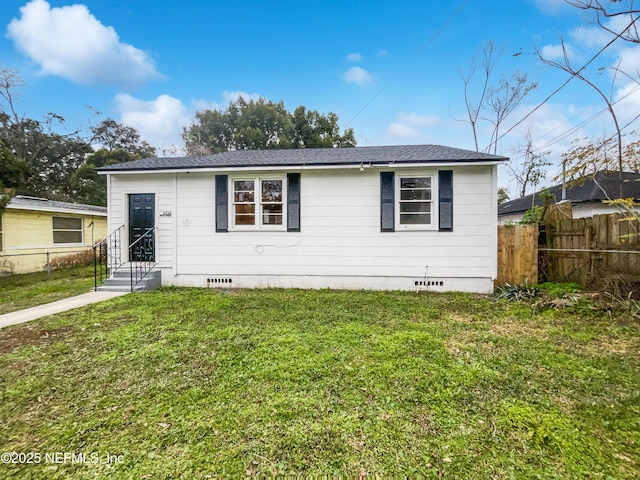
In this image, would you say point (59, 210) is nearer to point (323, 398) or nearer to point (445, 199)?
point (323, 398)

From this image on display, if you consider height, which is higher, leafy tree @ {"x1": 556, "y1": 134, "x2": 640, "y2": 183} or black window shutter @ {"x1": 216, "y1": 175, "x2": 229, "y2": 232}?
leafy tree @ {"x1": 556, "y1": 134, "x2": 640, "y2": 183}

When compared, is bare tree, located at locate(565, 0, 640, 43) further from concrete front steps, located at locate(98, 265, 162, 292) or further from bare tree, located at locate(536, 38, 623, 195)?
concrete front steps, located at locate(98, 265, 162, 292)

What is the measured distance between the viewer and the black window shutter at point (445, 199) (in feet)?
20.8

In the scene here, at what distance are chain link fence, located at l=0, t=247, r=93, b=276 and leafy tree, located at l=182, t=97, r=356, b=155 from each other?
14.1 meters

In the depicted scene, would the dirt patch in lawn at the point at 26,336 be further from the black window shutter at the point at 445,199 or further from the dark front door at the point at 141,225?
the black window shutter at the point at 445,199

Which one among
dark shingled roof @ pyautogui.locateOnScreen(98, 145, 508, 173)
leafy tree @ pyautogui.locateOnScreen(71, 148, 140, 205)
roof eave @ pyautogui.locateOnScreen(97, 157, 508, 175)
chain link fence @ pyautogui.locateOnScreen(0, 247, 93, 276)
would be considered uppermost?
leafy tree @ pyautogui.locateOnScreen(71, 148, 140, 205)

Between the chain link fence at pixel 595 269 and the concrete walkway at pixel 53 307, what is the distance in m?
9.59

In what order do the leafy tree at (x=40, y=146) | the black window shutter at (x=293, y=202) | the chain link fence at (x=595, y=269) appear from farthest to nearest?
the leafy tree at (x=40, y=146) < the black window shutter at (x=293, y=202) < the chain link fence at (x=595, y=269)

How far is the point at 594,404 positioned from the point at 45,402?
4.54 metres

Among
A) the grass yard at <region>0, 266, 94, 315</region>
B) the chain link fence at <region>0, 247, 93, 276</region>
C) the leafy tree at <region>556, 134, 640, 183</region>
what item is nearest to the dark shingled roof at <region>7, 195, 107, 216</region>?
the chain link fence at <region>0, 247, 93, 276</region>

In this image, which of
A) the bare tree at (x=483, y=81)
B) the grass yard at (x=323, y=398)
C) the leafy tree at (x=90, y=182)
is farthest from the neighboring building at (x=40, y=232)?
the bare tree at (x=483, y=81)

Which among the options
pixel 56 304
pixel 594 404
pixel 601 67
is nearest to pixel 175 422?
pixel 594 404

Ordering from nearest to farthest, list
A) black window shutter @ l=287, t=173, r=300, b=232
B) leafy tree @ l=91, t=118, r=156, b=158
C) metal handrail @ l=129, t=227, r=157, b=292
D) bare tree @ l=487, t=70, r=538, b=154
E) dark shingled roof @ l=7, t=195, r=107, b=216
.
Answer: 1. black window shutter @ l=287, t=173, r=300, b=232
2. metal handrail @ l=129, t=227, r=157, b=292
3. dark shingled roof @ l=7, t=195, r=107, b=216
4. bare tree @ l=487, t=70, r=538, b=154
5. leafy tree @ l=91, t=118, r=156, b=158

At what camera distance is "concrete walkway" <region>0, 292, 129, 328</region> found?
457 centimetres
